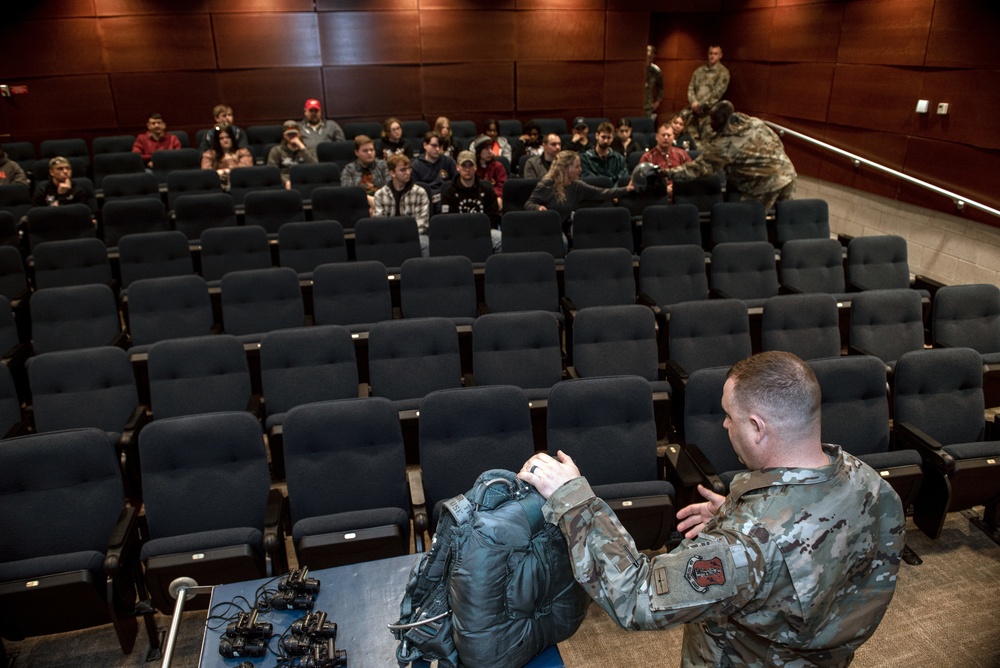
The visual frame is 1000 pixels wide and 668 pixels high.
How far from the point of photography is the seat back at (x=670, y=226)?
5.82 meters

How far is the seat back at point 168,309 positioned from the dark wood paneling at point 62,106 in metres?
6.87

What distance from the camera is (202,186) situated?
7102 mm

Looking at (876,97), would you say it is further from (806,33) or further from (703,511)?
(703,511)

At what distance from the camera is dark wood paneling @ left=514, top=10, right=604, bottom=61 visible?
1053 cm

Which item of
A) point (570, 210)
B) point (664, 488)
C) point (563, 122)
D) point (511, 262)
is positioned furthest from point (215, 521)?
point (563, 122)

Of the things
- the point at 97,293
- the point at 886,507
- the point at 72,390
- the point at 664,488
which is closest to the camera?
the point at 886,507

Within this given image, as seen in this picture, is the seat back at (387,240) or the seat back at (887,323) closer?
the seat back at (887,323)

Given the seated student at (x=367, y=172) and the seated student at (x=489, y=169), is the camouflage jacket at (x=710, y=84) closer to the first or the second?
the seated student at (x=489, y=169)

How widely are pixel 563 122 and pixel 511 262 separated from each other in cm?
625

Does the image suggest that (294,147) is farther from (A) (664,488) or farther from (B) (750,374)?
(B) (750,374)

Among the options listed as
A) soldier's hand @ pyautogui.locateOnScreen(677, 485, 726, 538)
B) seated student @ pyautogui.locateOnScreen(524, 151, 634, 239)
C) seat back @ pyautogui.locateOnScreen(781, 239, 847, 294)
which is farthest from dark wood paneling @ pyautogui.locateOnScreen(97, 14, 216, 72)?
soldier's hand @ pyautogui.locateOnScreen(677, 485, 726, 538)

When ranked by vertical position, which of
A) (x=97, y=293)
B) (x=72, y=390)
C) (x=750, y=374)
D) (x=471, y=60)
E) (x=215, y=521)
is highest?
(x=471, y=60)

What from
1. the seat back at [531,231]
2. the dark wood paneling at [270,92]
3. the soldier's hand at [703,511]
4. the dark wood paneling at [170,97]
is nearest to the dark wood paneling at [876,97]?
the seat back at [531,231]

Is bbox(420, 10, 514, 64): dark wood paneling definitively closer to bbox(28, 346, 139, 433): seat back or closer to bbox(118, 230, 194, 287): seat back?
bbox(118, 230, 194, 287): seat back
